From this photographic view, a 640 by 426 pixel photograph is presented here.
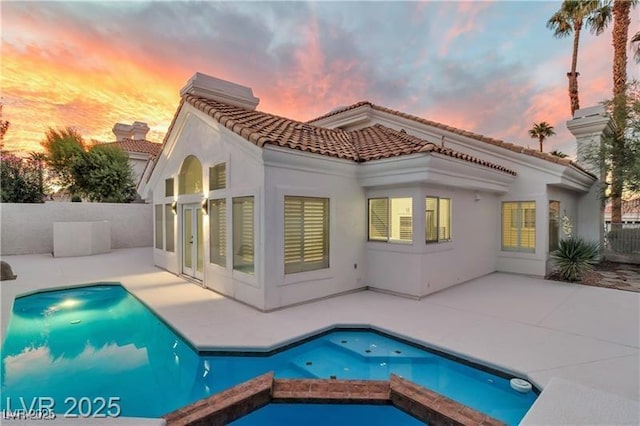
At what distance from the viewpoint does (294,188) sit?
28.5 feet

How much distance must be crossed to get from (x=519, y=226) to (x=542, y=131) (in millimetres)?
30697

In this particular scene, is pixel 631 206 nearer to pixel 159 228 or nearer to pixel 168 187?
pixel 168 187

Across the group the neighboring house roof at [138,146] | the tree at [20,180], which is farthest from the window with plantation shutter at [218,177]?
the neighboring house roof at [138,146]

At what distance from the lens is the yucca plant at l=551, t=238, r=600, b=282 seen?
11.8 meters

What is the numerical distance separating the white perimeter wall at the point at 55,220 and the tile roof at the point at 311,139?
15321 millimetres

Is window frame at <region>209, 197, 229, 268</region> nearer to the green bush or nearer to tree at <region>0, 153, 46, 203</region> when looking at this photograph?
tree at <region>0, 153, 46, 203</region>

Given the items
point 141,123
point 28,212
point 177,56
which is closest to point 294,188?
point 177,56

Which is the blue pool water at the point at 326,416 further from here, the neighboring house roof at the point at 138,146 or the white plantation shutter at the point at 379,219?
the neighboring house roof at the point at 138,146

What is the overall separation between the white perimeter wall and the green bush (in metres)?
29.3

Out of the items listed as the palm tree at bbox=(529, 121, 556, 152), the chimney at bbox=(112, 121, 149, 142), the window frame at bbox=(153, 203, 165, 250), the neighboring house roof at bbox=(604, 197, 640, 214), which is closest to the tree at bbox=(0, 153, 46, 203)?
the window frame at bbox=(153, 203, 165, 250)

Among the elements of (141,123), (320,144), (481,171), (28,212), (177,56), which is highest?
(141,123)

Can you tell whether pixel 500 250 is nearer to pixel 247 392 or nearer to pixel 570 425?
pixel 570 425

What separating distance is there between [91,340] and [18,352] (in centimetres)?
123

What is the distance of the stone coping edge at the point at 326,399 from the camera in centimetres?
414
